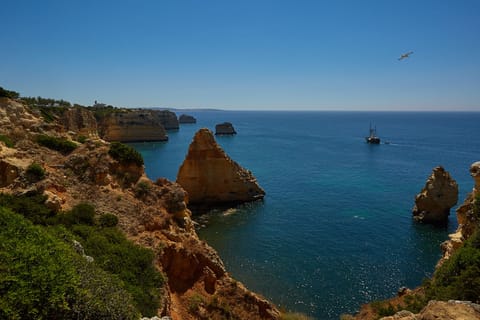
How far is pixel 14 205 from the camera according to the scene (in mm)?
14398

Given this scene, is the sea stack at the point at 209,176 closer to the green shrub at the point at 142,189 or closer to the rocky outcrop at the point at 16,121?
the rocky outcrop at the point at 16,121

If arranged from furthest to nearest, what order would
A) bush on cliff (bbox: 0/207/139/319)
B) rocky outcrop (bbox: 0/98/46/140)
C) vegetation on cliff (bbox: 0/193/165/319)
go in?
1. rocky outcrop (bbox: 0/98/46/140)
2. vegetation on cliff (bbox: 0/193/165/319)
3. bush on cliff (bbox: 0/207/139/319)

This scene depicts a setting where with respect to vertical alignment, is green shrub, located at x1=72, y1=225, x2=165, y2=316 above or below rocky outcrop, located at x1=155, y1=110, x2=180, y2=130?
below

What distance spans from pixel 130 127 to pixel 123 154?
94.4 metres

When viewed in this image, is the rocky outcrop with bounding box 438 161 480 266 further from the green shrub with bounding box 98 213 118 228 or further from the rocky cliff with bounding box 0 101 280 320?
the green shrub with bounding box 98 213 118 228

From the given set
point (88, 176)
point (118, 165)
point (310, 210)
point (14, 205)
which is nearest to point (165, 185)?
point (118, 165)

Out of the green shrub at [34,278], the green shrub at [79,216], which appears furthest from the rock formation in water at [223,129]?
the green shrub at [34,278]

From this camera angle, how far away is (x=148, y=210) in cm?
1862

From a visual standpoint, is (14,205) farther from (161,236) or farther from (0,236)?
(161,236)

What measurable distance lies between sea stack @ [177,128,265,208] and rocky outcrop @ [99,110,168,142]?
68.8 metres

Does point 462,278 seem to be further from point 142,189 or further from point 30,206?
point 30,206

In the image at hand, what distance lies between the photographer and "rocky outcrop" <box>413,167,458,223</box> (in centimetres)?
4041

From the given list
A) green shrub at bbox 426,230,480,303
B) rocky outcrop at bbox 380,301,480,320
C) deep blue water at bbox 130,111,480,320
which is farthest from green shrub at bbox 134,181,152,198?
green shrub at bbox 426,230,480,303

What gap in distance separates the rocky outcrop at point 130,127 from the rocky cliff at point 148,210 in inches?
3498
